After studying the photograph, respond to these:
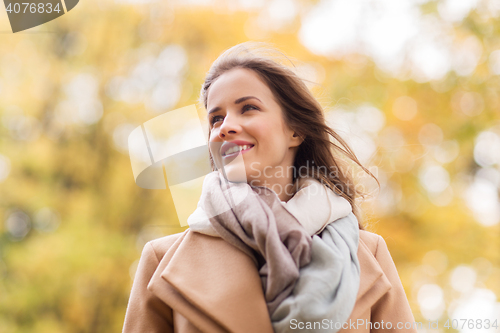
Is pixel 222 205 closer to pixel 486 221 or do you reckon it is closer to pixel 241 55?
pixel 241 55

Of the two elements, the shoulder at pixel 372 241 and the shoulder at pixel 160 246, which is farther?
the shoulder at pixel 372 241

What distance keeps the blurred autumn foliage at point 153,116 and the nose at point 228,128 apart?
8.47ft

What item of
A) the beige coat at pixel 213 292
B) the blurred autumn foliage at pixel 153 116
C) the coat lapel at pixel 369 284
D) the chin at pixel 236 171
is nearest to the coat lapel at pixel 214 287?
the beige coat at pixel 213 292

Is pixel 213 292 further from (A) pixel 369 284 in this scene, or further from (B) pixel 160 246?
(A) pixel 369 284

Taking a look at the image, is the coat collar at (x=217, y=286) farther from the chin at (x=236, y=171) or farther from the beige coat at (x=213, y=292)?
the chin at (x=236, y=171)

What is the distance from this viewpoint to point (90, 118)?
4.57m

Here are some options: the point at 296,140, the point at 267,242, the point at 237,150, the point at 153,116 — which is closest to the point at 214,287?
the point at 267,242

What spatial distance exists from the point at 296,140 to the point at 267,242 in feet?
2.12

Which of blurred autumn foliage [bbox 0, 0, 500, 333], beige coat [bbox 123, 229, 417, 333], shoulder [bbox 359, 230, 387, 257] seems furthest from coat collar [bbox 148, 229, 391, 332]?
blurred autumn foliage [bbox 0, 0, 500, 333]

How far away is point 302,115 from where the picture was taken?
1.83 meters

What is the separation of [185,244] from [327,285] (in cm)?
56

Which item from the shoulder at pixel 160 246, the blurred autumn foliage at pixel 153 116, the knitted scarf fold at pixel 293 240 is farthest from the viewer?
the blurred autumn foliage at pixel 153 116

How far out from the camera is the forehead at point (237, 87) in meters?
1.66

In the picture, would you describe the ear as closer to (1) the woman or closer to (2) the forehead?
(1) the woman
